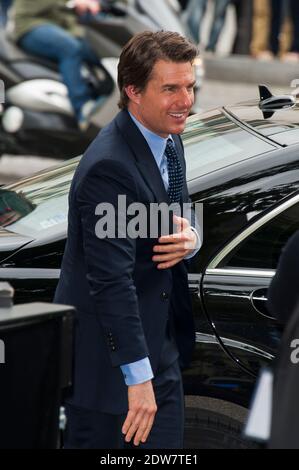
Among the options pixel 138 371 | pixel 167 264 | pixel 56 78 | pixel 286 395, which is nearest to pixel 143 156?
pixel 167 264

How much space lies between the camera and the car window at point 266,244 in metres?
3.89

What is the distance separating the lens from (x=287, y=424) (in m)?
2.38

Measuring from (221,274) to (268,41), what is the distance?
10.2m

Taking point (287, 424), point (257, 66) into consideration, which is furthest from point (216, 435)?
point (257, 66)

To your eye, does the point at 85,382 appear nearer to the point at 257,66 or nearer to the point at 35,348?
the point at 35,348

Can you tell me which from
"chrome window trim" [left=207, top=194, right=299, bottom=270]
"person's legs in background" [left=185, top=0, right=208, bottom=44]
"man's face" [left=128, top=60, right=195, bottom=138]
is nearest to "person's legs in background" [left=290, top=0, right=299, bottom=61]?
"person's legs in background" [left=185, top=0, right=208, bottom=44]

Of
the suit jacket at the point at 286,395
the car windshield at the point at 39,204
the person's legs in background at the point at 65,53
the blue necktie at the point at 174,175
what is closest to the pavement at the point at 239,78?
the person's legs in background at the point at 65,53

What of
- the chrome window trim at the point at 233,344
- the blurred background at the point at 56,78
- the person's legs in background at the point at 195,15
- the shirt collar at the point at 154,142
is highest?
the person's legs in background at the point at 195,15

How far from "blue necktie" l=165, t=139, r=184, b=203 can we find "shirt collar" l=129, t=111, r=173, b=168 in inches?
2.0

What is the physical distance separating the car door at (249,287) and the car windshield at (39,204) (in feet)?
1.79

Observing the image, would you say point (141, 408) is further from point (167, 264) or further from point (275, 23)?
point (275, 23)

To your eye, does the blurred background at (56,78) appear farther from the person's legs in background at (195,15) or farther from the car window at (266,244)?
the car window at (266,244)

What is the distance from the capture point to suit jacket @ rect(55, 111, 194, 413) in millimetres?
3225
